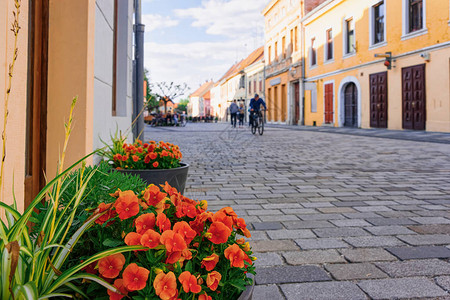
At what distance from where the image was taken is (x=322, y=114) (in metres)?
26.9

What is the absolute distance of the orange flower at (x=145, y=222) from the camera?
123 centimetres

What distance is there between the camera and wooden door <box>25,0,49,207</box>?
239cm

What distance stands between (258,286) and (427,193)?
332 cm

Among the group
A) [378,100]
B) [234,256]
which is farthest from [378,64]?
[234,256]

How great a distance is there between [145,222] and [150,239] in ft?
0.34

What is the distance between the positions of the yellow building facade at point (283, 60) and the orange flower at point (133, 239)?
30.4 metres

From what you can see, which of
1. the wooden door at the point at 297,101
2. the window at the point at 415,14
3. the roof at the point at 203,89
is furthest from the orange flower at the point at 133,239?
the roof at the point at 203,89

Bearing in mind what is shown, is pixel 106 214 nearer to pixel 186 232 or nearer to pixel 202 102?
pixel 186 232

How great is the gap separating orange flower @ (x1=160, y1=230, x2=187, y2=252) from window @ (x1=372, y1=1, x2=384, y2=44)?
70.9 feet

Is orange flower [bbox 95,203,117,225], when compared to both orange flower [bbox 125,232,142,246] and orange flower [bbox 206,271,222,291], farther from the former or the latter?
orange flower [bbox 206,271,222,291]

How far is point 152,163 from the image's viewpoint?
11.6 feet

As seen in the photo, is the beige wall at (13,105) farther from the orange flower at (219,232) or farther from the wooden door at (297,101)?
the wooden door at (297,101)

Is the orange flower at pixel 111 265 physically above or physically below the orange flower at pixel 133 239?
below

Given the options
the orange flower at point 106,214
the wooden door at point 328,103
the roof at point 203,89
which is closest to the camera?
the orange flower at point 106,214
